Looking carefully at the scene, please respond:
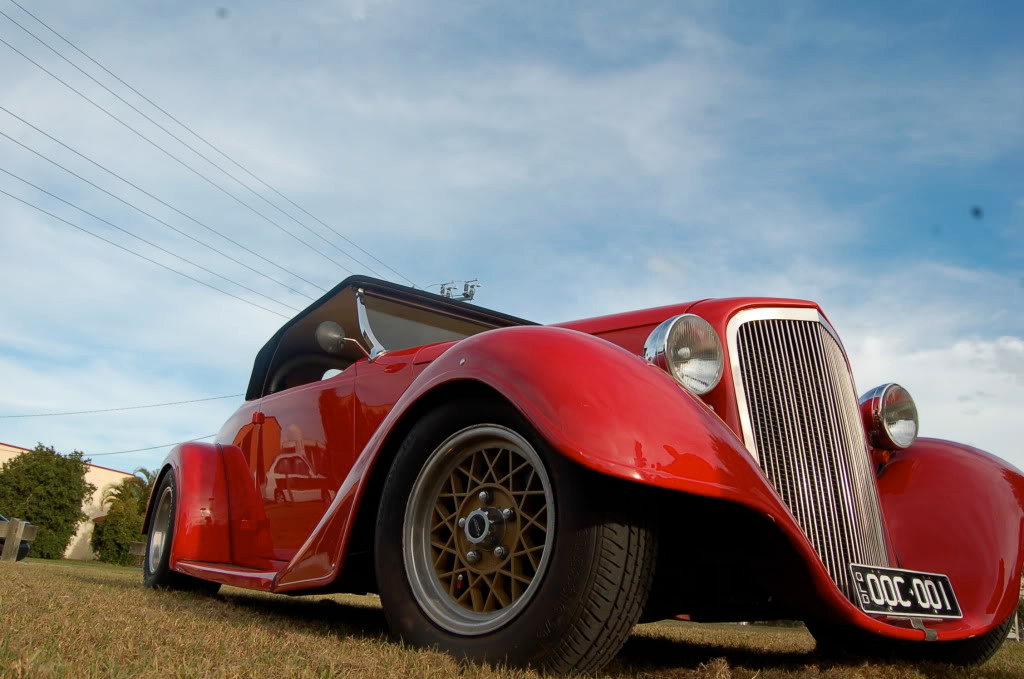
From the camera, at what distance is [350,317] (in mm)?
4191

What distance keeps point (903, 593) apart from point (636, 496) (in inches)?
45.0

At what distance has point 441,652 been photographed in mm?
2070

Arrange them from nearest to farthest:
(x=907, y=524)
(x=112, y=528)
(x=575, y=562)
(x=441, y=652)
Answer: (x=575, y=562) → (x=441, y=652) → (x=907, y=524) → (x=112, y=528)

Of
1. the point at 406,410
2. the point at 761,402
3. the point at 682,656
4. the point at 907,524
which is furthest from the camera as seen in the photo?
the point at 907,524

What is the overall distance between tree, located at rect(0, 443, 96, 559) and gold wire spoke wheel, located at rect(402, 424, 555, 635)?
33.4 metres

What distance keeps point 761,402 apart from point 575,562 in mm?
1121

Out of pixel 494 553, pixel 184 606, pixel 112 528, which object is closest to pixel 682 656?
pixel 494 553

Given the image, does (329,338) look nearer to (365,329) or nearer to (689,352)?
(365,329)

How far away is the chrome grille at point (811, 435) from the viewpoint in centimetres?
260

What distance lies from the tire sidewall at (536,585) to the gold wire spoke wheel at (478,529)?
0.08ft

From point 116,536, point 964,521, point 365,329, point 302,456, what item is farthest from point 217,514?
point 116,536

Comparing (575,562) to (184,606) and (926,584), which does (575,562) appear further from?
(184,606)

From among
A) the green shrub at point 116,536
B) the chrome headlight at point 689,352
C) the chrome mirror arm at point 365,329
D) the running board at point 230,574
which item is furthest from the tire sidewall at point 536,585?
the green shrub at point 116,536

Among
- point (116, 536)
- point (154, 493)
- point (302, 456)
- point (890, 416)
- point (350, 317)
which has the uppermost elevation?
point (350, 317)
